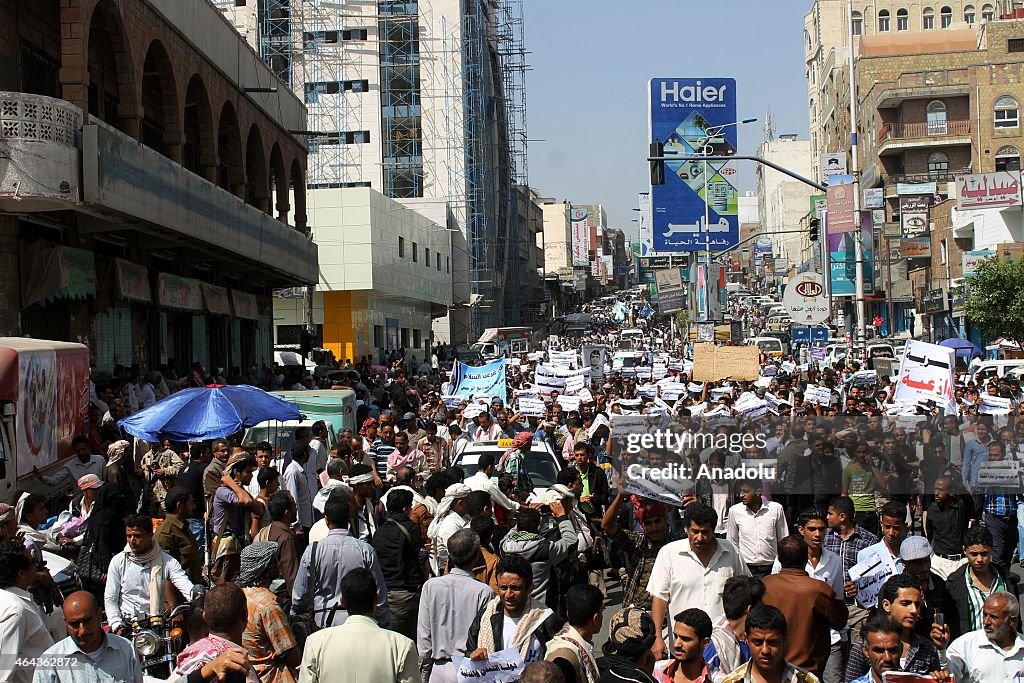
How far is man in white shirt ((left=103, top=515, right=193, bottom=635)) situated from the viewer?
25.0 feet

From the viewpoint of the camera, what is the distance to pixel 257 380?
106ft

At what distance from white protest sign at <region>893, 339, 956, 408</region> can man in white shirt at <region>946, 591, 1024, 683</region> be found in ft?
39.8

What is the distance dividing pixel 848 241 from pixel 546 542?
61.1 metres

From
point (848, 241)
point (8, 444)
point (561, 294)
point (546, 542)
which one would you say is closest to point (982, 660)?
point (546, 542)

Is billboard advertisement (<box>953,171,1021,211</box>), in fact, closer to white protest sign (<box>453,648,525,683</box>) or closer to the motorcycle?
the motorcycle

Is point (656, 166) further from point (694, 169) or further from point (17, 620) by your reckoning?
point (694, 169)

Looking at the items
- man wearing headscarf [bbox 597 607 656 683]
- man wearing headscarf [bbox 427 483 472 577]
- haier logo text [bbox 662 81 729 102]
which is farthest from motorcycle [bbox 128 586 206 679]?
haier logo text [bbox 662 81 729 102]

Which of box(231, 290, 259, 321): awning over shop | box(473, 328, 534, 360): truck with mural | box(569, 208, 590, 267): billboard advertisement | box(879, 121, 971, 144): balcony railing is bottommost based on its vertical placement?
box(473, 328, 534, 360): truck with mural

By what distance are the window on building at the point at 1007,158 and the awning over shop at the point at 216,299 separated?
159 feet

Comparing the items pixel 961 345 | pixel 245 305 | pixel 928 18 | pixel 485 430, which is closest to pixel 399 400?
pixel 245 305

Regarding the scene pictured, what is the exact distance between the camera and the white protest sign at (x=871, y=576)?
26.4 ft

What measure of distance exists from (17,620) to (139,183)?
15.9m

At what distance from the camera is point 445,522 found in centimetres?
905

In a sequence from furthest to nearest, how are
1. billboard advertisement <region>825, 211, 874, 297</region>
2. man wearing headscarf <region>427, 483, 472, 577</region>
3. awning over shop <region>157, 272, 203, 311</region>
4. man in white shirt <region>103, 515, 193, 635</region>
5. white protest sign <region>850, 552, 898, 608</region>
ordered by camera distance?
1. billboard advertisement <region>825, 211, 874, 297</region>
2. awning over shop <region>157, 272, 203, 311</region>
3. man wearing headscarf <region>427, 483, 472, 577</region>
4. white protest sign <region>850, 552, 898, 608</region>
5. man in white shirt <region>103, 515, 193, 635</region>
